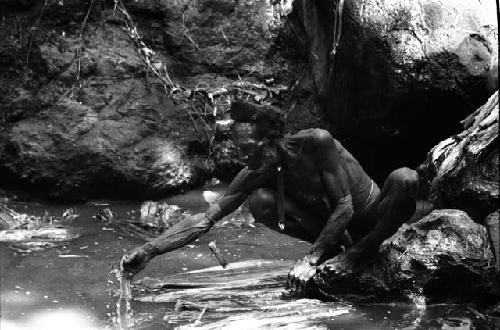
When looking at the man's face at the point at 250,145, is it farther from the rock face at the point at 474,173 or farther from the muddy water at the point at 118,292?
the rock face at the point at 474,173

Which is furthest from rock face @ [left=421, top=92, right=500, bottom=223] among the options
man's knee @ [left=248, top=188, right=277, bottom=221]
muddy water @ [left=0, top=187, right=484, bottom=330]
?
man's knee @ [left=248, top=188, right=277, bottom=221]

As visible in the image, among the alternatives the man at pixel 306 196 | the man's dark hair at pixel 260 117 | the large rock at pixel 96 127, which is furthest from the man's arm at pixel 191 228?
the large rock at pixel 96 127

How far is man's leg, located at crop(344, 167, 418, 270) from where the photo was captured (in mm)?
4730

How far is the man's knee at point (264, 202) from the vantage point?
→ 16.8 ft

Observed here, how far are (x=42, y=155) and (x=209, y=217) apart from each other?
3323 millimetres

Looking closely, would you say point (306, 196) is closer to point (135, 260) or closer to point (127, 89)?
point (135, 260)

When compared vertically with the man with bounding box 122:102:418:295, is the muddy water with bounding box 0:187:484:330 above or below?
below

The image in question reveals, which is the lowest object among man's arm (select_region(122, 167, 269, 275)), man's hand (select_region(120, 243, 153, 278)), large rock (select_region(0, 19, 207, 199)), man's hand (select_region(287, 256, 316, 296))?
man's hand (select_region(287, 256, 316, 296))

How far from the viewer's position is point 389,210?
4.80 meters

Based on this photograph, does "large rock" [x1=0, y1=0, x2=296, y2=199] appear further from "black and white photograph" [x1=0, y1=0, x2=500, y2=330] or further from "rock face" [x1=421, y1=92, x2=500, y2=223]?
"rock face" [x1=421, y1=92, x2=500, y2=223]

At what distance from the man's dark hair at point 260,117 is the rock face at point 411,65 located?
275 centimetres

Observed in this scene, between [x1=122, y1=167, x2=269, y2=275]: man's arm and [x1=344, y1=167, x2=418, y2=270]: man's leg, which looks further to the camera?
[x1=122, y1=167, x2=269, y2=275]: man's arm

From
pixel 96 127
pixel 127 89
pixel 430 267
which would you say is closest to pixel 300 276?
pixel 430 267

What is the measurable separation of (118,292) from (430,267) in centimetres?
201
